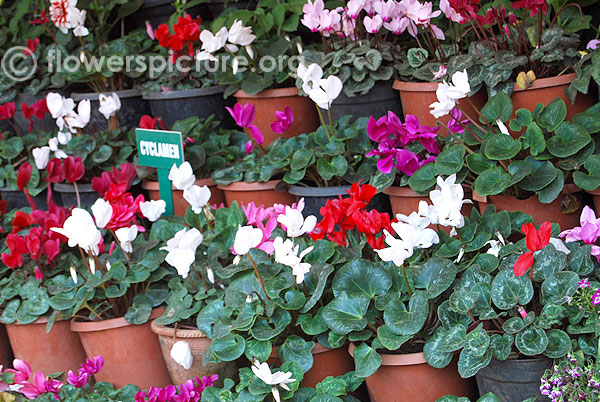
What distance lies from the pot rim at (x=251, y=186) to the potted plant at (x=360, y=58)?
30 cm

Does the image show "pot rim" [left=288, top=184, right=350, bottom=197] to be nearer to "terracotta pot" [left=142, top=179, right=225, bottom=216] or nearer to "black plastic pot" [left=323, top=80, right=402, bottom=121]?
"black plastic pot" [left=323, top=80, right=402, bottom=121]

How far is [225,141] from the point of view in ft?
9.30

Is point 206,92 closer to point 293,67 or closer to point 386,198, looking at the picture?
point 293,67

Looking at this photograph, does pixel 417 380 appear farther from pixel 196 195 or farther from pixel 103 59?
pixel 103 59

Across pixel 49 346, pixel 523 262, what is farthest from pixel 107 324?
pixel 523 262

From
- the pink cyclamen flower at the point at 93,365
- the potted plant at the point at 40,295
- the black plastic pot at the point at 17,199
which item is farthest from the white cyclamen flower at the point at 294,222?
the black plastic pot at the point at 17,199

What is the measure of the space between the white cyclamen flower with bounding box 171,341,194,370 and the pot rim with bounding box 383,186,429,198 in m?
0.68

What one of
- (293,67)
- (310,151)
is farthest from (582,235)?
(293,67)

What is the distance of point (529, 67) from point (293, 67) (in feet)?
2.65

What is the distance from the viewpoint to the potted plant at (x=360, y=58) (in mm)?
2355

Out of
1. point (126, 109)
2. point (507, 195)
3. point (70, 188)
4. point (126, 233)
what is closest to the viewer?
point (507, 195)

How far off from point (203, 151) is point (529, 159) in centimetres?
115

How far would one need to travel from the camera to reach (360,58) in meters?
2.40

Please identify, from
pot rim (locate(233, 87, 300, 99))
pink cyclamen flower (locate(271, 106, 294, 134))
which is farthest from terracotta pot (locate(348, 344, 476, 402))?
pot rim (locate(233, 87, 300, 99))
